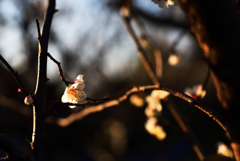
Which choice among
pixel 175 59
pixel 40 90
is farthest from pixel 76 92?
pixel 175 59

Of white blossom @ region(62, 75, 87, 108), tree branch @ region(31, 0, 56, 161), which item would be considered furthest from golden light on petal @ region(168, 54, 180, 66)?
tree branch @ region(31, 0, 56, 161)

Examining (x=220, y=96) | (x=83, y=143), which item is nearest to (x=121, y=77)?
(x=83, y=143)

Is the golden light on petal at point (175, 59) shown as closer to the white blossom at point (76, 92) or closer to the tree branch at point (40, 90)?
the white blossom at point (76, 92)

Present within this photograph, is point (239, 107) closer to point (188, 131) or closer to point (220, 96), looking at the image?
point (220, 96)

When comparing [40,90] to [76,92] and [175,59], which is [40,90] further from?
[175,59]

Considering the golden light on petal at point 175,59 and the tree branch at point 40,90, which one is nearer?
the tree branch at point 40,90

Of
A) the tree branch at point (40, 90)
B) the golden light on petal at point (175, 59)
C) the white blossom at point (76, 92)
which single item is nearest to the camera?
the tree branch at point (40, 90)

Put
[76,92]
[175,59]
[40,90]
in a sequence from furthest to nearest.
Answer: [175,59], [76,92], [40,90]

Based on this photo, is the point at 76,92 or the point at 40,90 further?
the point at 76,92

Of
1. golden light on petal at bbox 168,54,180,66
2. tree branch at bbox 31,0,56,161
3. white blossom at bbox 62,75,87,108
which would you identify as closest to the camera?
tree branch at bbox 31,0,56,161

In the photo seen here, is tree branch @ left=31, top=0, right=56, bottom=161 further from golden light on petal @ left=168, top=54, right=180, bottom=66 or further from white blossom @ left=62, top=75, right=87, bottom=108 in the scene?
golden light on petal @ left=168, top=54, right=180, bottom=66

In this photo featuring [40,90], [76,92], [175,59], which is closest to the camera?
[40,90]

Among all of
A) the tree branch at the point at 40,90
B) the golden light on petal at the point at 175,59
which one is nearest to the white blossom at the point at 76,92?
the tree branch at the point at 40,90

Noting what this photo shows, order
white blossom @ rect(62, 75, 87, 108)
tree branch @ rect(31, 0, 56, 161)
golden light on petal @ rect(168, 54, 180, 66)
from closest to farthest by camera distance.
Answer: tree branch @ rect(31, 0, 56, 161) < white blossom @ rect(62, 75, 87, 108) < golden light on petal @ rect(168, 54, 180, 66)
